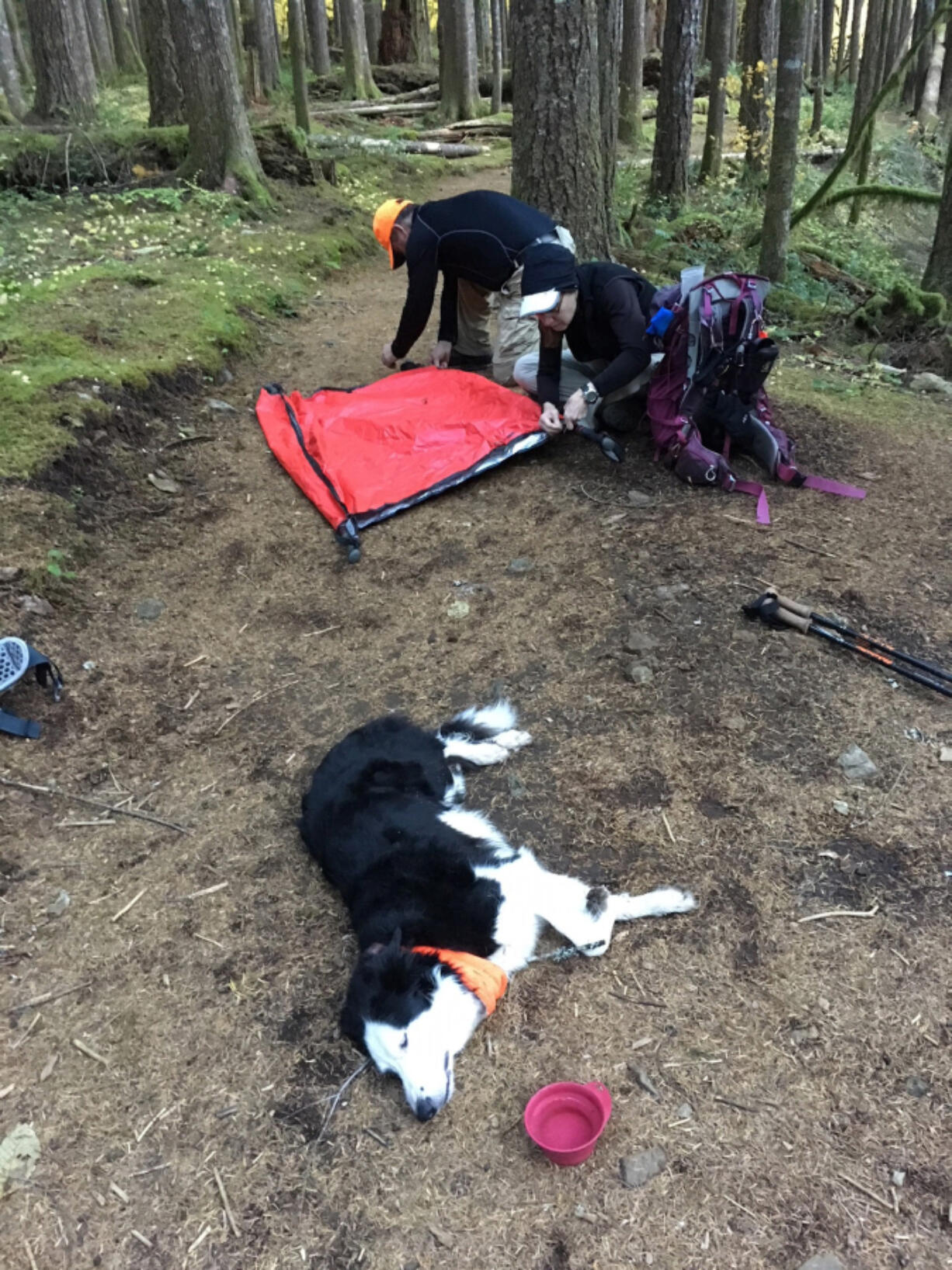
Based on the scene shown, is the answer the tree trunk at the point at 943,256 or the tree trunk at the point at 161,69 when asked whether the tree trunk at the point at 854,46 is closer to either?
the tree trunk at the point at 161,69

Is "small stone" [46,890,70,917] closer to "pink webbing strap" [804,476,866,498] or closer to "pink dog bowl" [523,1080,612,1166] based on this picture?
"pink dog bowl" [523,1080,612,1166]

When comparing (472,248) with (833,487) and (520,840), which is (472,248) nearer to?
(833,487)

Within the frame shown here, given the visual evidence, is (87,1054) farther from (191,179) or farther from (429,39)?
(429,39)

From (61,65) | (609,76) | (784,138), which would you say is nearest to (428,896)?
(784,138)

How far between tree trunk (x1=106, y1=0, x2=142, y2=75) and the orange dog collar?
92.7ft

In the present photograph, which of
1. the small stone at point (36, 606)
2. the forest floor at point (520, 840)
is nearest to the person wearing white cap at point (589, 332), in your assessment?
the forest floor at point (520, 840)

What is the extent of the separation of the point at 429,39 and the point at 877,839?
29.2 metres

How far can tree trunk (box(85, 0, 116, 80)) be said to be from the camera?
22.3m

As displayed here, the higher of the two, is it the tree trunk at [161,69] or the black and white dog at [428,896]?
the tree trunk at [161,69]

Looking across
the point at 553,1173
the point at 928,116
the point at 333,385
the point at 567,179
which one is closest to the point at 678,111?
the point at 567,179

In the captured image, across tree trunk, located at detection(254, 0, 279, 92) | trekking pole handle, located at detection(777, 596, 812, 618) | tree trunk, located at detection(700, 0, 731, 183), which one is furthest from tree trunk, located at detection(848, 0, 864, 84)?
trekking pole handle, located at detection(777, 596, 812, 618)

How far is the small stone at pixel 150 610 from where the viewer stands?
4535 mm

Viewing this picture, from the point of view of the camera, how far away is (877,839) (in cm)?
298

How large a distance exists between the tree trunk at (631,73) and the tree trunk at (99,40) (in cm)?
1440
